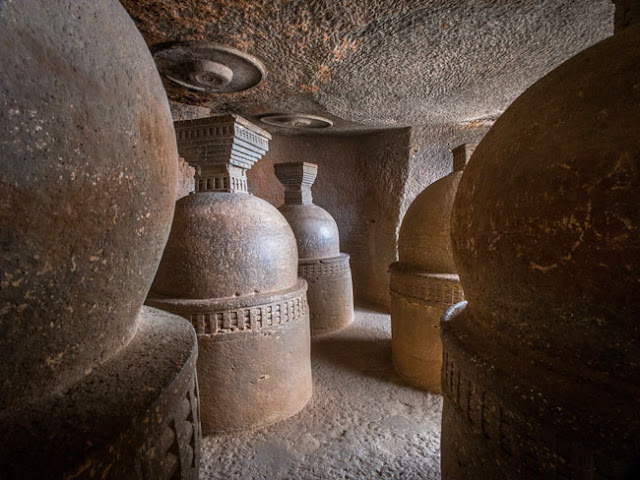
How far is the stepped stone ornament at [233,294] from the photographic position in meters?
2.67

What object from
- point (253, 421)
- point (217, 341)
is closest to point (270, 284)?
point (217, 341)

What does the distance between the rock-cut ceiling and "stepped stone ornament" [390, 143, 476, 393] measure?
876mm

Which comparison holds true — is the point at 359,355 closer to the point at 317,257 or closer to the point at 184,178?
the point at 317,257

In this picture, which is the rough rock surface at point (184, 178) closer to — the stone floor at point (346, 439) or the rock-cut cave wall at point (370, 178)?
the rock-cut cave wall at point (370, 178)

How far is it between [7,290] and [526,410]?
1.16 metres

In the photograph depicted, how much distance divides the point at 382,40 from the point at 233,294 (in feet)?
7.26

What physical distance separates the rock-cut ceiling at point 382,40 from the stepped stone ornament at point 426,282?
2.87ft

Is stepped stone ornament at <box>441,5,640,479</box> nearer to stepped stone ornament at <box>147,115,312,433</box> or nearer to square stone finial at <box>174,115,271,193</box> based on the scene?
stepped stone ornament at <box>147,115,312,433</box>

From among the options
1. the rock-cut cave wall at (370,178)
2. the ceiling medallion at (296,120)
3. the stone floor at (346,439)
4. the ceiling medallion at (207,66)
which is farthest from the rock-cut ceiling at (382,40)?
the stone floor at (346,439)

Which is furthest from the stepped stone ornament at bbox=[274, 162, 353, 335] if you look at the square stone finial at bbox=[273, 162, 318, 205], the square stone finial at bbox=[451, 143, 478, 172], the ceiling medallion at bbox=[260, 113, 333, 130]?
the square stone finial at bbox=[451, 143, 478, 172]

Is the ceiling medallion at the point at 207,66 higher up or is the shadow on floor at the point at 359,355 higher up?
the ceiling medallion at the point at 207,66

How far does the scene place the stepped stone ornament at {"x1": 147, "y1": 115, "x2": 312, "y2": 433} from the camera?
8.76 feet

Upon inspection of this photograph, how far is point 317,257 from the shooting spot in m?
5.22

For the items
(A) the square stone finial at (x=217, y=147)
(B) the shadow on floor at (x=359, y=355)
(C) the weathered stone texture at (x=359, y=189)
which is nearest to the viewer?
(A) the square stone finial at (x=217, y=147)
